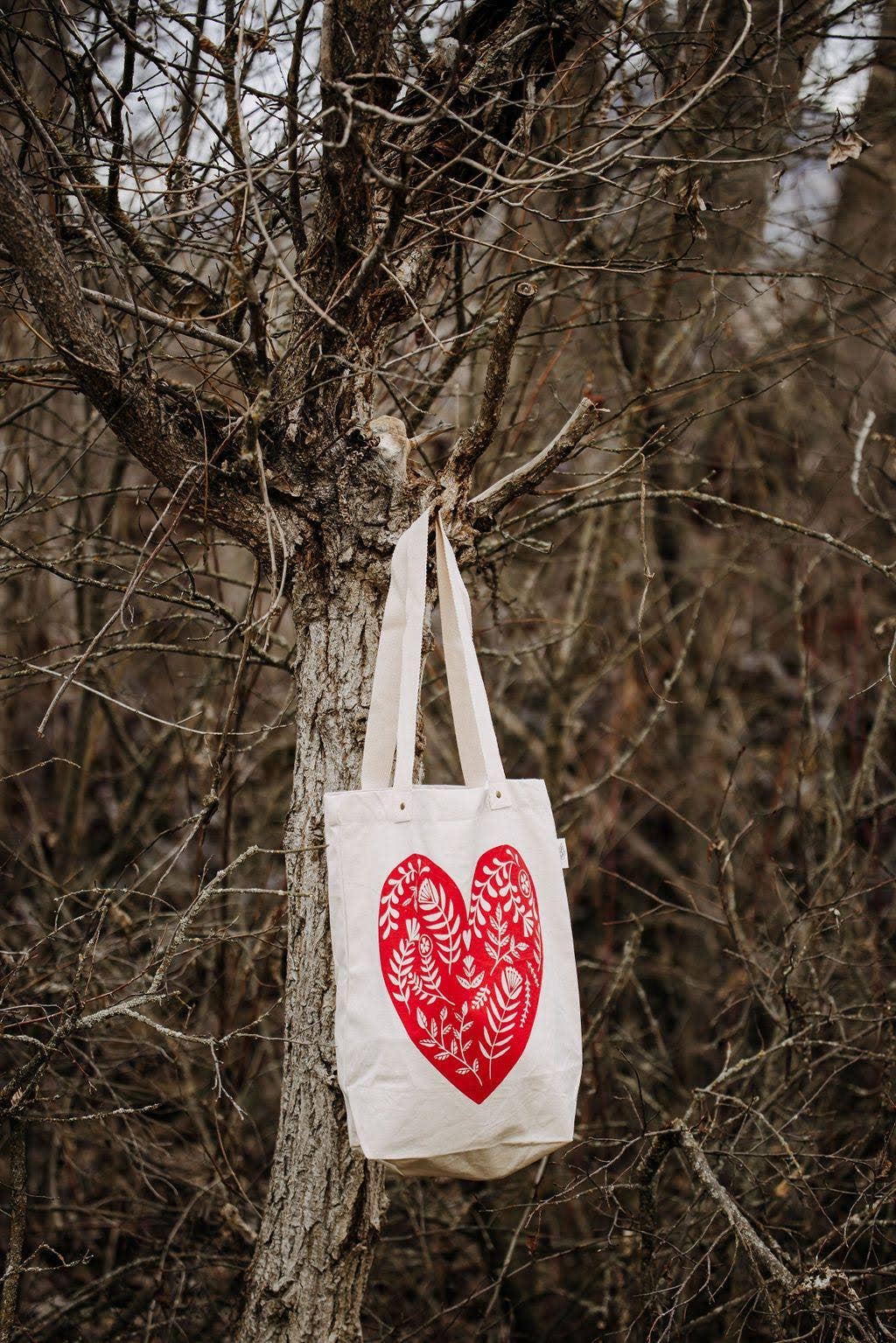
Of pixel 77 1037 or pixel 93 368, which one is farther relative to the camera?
pixel 77 1037

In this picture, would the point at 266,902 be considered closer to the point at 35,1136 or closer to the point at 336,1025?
the point at 35,1136

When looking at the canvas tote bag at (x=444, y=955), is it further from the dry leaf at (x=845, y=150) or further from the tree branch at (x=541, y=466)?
the dry leaf at (x=845, y=150)

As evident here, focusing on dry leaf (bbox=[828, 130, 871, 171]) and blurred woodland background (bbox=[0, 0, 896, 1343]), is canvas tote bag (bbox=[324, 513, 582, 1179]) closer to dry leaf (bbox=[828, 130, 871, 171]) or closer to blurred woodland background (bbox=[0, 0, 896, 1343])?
blurred woodland background (bbox=[0, 0, 896, 1343])

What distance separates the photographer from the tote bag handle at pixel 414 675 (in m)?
1.61

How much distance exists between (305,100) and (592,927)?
14.0ft

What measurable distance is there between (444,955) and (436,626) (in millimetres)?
1769

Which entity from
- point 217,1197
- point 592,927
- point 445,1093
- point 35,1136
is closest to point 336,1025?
point 445,1093

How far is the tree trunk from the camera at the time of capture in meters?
1.78

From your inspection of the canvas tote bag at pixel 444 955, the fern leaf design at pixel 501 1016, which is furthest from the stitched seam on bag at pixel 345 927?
the fern leaf design at pixel 501 1016

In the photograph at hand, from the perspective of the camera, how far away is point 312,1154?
1780 mm

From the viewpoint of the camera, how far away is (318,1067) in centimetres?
179

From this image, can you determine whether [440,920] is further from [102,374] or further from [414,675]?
[102,374]

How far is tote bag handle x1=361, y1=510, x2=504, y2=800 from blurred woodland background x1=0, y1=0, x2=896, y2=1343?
162mm

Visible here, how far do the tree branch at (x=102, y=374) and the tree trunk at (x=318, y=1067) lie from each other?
0.77ft
